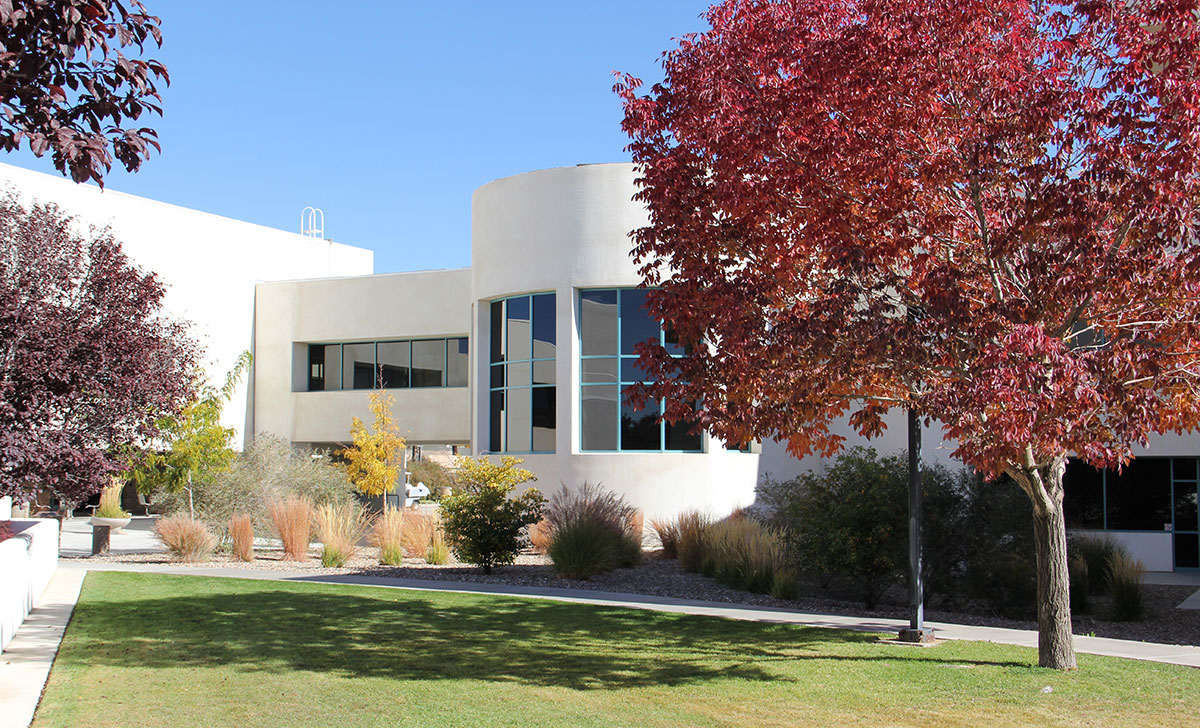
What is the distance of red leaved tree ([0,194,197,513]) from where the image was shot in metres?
14.4

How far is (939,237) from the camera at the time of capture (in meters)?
8.72

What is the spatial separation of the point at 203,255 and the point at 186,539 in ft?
54.3

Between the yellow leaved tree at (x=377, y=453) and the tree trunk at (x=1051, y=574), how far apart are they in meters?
Answer: 21.2

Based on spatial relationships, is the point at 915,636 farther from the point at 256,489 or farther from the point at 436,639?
the point at 256,489

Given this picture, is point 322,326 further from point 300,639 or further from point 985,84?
point 985,84

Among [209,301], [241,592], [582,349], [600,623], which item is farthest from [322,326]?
[600,623]

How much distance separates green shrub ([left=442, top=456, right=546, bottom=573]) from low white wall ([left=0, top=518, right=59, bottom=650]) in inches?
229

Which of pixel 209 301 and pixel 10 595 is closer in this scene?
pixel 10 595

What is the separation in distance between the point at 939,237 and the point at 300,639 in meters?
7.20

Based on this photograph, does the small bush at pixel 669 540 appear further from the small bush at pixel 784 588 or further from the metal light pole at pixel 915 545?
the metal light pole at pixel 915 545

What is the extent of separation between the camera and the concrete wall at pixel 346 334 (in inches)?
1256

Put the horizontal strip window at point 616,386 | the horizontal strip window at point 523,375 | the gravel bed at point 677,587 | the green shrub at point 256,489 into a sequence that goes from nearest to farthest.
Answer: the gravel bed at point 677,587
the green shrub at point 256,489
the horizontal strip window at point 616,386
the horizontal strip window at point 523,375

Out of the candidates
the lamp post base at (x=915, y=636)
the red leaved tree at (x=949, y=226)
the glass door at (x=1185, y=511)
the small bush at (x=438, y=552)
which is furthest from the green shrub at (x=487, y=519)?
the glass door at (x=1185, y=511)

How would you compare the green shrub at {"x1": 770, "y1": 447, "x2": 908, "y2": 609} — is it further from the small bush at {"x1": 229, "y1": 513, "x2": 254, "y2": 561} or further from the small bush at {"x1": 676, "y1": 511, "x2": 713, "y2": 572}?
the small bush at {"x1": 229, "y1": 513, "x2": 254, "y2": 561}
